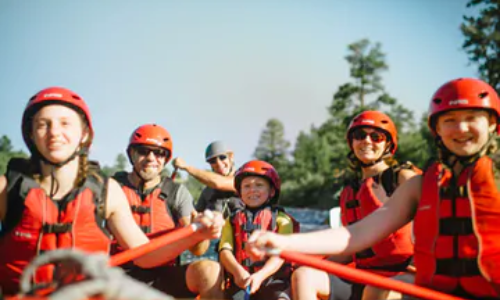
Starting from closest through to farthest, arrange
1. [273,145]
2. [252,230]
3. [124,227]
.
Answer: [124,227]
[252,230]
[273,145]

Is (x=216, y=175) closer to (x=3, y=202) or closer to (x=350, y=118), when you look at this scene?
(x=3, y=202)

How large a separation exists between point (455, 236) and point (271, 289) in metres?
1.99

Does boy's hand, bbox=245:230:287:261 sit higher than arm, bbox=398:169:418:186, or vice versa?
arm, bbox=398:169:418:186

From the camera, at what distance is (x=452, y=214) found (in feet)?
8.61

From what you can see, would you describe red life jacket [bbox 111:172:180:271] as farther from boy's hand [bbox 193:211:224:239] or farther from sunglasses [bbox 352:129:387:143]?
sunglasses [bbox 352:129:387:143]

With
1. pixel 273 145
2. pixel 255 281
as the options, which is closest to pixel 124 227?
pixel 255 281

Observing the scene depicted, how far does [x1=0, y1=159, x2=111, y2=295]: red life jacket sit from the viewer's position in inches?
106

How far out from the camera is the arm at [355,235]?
250cm

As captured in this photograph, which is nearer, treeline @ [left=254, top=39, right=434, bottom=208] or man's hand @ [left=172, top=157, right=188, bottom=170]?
man's hand @ [left=172, top=157, right=188, bottom=170]

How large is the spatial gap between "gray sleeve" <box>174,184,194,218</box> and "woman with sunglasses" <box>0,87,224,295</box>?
166 cm

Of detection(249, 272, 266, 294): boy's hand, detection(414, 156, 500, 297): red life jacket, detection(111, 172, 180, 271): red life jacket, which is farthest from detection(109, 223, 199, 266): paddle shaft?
detection(111, 172, 180, 271): red life jacket

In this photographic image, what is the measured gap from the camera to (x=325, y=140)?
249ft

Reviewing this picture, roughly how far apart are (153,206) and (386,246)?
2.59m

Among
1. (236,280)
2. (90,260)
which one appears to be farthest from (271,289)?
(90,260)
